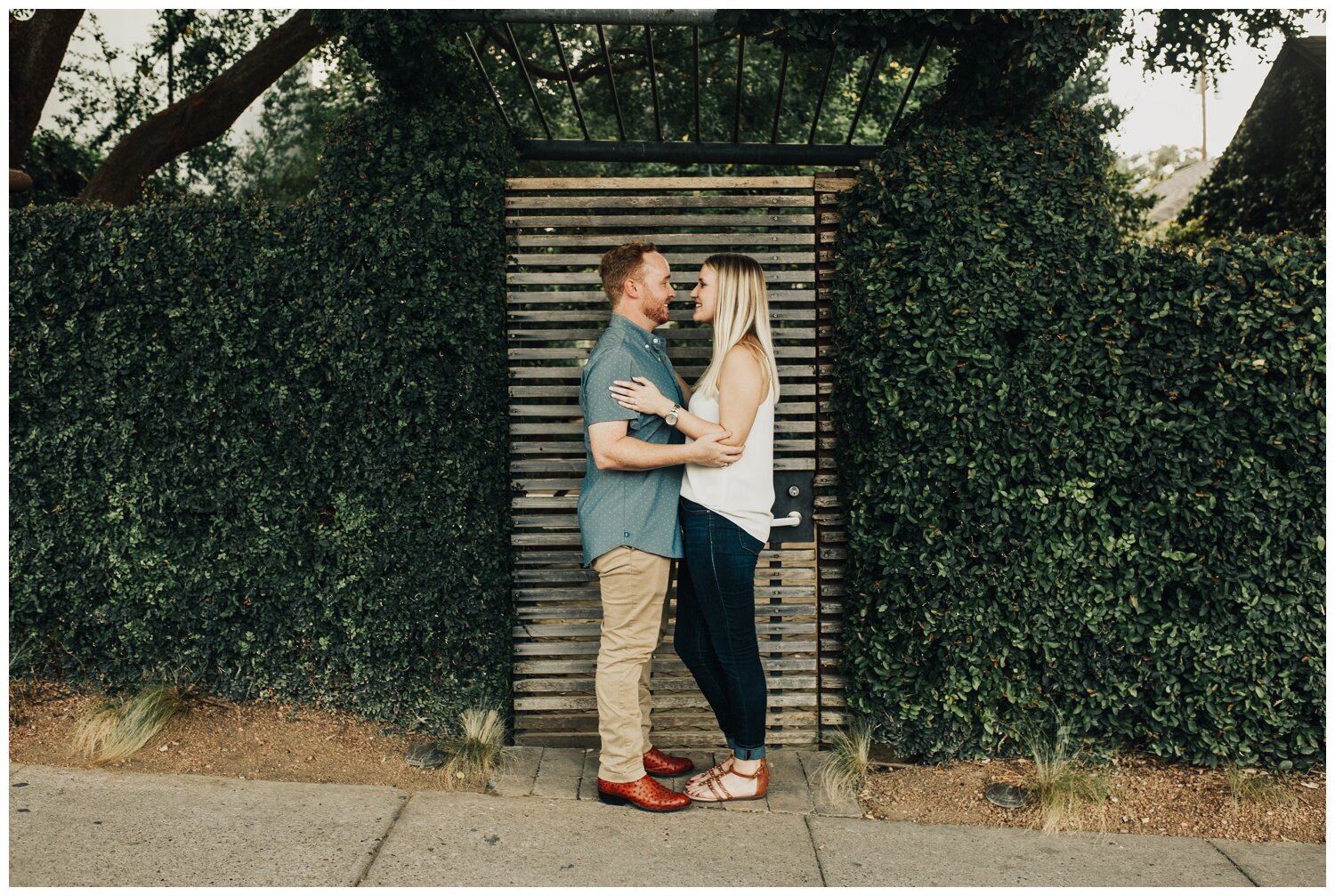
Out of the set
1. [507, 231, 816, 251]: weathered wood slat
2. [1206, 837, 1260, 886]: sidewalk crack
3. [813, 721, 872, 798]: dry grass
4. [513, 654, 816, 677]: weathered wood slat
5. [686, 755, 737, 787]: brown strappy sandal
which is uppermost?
[507, 231, 816, 251]: weathered wood slat

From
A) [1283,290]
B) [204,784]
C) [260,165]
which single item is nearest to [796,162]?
[1283,290]

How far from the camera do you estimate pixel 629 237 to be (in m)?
4.27

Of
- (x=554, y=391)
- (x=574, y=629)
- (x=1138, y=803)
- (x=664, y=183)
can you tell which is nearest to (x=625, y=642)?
(x=574, y=629)

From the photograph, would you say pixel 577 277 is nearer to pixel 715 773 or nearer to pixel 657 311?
pixel 657 311

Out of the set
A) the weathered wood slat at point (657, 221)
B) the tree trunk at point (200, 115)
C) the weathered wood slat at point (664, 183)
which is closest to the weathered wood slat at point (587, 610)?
the weathered wood slat at point (657, 221)

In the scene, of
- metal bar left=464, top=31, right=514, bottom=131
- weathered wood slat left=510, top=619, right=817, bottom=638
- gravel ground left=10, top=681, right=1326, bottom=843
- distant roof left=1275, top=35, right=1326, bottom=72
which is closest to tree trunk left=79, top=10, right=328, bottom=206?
metal bar left=464, top=31, right=514, bottom=131

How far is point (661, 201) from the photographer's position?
4.27m

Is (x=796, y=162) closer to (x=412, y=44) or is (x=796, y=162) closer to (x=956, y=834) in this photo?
(x=412, y=44)

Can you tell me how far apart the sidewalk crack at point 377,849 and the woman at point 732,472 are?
1.38 meters

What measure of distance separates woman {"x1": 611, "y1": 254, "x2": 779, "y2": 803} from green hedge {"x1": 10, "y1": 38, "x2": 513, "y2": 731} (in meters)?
1.09

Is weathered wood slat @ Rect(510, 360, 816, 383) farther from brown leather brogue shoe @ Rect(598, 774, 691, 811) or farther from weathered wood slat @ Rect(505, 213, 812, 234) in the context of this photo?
brown leather brogue shoe @ Rect(598, 774, 691, 811)

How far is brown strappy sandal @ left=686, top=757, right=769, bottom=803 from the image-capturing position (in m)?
3.75

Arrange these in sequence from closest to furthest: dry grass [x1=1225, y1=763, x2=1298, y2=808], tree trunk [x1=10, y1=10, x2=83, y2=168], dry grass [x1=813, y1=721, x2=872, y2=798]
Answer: dry grass [x1=1225, y1=763, x2=1298, y2=808] → dry grass [x1=813, y1=721, x2=872, y2=798] → tree trunk [x1=10, y1=10, x2=83, y2=168]

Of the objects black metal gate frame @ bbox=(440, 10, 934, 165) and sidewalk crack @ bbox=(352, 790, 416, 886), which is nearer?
sidewalk crack @ bbox=(352, 790, 416, 886)
